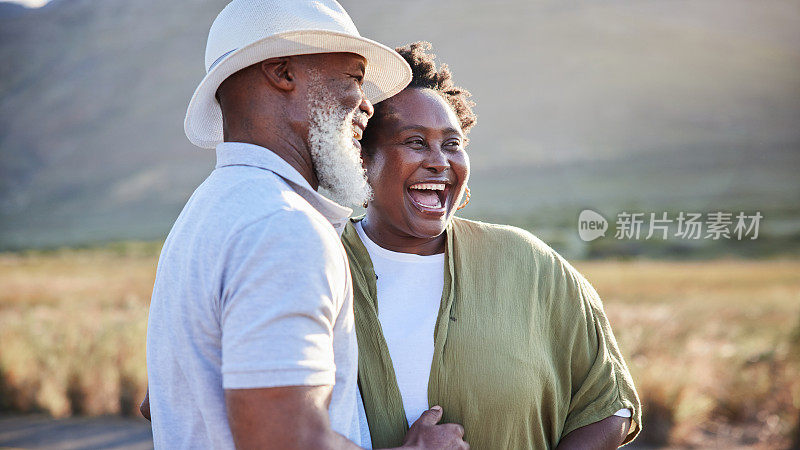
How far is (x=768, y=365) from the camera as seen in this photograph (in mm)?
6801

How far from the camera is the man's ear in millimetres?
1810

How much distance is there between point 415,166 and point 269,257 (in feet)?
4.06

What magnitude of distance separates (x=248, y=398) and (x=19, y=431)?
6394 millimetres

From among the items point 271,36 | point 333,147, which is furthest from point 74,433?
point 271,36

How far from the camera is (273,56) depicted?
179cm

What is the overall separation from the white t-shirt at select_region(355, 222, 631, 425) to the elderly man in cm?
17

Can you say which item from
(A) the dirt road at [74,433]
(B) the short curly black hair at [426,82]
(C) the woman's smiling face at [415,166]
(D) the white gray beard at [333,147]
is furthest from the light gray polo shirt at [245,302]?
(A) the dirt road at [74,433]

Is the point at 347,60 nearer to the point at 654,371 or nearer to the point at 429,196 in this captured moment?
the point at 429,196

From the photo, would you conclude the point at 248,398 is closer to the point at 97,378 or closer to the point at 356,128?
the point at 356,128

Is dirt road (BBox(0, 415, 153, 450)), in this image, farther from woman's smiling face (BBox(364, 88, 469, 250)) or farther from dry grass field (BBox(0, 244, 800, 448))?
woman's smiling face (BBox(364, 88, 469, 250))

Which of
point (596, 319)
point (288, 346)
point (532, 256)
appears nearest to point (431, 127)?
point (532, 256)

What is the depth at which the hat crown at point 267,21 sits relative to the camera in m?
1.80

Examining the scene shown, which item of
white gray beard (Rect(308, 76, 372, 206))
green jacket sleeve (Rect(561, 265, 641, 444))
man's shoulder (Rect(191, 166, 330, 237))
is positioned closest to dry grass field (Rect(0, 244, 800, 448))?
green jacket sleeve (Rect(561, 265, 641, 444))

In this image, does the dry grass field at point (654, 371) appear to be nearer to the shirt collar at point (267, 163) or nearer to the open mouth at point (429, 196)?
the open mouth at point (429, 196)
